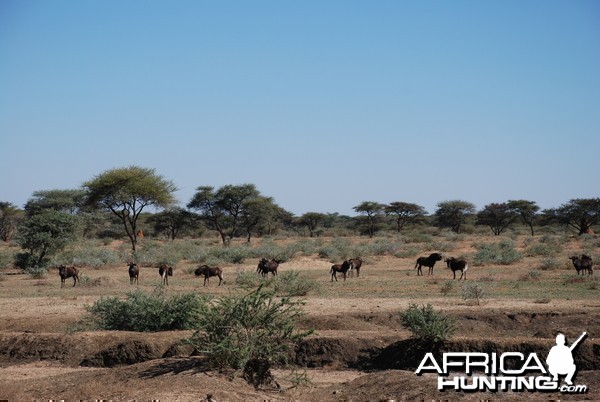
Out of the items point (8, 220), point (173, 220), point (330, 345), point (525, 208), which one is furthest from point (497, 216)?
point (330, 345)

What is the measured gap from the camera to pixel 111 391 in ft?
33.4

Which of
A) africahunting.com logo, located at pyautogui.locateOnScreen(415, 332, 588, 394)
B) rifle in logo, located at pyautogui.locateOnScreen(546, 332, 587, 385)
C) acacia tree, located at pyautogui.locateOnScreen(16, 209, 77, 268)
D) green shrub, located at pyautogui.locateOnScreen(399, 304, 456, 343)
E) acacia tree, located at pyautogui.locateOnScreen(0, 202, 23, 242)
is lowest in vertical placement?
africahunting.com logo, located at pyautogui.locateOnScreen(415, 332, 588, 394)

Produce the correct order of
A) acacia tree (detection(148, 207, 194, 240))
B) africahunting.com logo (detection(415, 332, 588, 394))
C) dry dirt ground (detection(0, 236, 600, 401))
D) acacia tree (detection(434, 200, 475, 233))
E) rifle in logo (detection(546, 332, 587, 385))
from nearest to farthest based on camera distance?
africahunting.com logo (detection(415, 332, 588, 394))
rifle in logo (detection(546, 332, 587, 385))
dry dirt ground (detection(0, 236, 600, 401))
acacia tree (detection(148, 207, 194, 240))
acacia tree (detection(434, 200, 475, 233))

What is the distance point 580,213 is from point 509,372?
62953mm

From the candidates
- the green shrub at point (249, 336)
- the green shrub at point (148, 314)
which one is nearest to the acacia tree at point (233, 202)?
the green shrub at point (148, 314)

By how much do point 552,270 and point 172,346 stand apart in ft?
74.7

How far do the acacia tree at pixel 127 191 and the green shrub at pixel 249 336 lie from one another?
137ft

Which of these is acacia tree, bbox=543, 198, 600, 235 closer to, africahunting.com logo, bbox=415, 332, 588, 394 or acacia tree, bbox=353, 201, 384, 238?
acacia tree, bbox=353, 201, 384, 238

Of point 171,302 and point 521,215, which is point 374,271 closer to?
point 171,302

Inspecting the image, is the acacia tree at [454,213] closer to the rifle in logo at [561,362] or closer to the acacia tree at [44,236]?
the acacia tree at [44,236]

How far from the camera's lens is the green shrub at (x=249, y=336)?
11.1 meters

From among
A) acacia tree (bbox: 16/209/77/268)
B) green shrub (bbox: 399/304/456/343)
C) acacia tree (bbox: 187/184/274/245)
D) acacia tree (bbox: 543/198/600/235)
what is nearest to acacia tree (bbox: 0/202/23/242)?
acacia tree (bbox: 187/184/274/245)

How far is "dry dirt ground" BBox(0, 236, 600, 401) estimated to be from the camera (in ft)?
34.1

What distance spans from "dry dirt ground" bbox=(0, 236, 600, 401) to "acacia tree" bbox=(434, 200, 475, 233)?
53562mm
